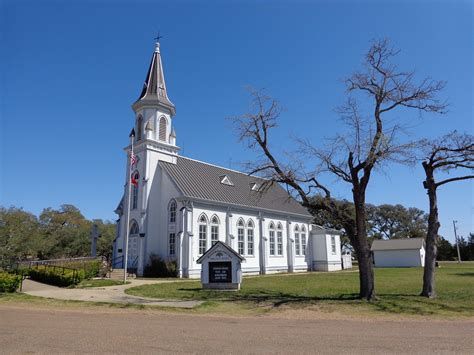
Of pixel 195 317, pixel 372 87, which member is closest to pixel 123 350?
pixel 195 317

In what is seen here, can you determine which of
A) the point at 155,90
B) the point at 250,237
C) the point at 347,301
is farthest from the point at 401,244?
the point at 347,301

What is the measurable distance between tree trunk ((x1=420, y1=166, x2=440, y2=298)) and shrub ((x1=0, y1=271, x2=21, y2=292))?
17385 millimetres

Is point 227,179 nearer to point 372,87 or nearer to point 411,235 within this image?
point 372,87

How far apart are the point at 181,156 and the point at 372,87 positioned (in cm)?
2238

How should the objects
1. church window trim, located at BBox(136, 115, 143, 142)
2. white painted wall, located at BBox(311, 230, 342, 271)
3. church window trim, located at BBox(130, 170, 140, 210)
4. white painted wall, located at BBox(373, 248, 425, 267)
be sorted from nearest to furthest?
church window trim, located at BBox(130, 170, 140, 210), church window trim, located at BBox(136, 115, 143, 142), white painted wall, located at BBox(311, 230, 342, 271), white painted wall, located at BBox(373, 248, 425, 267)

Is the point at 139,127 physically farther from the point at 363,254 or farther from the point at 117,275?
the point at 363,254

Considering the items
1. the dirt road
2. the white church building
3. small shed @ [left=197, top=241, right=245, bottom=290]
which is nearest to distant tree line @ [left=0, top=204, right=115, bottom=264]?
the white church building

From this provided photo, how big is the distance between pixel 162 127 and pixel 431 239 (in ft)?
77.2

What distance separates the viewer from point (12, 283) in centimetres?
1686

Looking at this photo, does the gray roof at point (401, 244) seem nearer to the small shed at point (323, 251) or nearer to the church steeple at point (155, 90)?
the small shed at point (323, 251)

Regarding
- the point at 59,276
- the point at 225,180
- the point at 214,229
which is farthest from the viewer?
the point at 225,180

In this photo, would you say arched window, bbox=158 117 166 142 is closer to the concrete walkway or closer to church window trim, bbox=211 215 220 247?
church window trim, bbox=211 215 220 247

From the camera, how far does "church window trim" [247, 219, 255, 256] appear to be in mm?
33969

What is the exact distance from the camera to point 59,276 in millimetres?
20016
